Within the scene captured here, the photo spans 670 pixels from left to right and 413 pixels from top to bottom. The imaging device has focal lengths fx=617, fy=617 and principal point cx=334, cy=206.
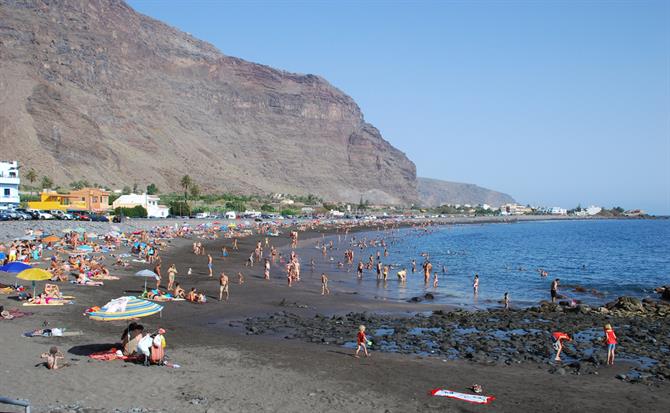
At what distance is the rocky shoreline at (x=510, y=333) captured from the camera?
53.2ft

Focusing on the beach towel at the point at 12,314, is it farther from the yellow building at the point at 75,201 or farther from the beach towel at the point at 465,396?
the yellow building at the point at 75,201

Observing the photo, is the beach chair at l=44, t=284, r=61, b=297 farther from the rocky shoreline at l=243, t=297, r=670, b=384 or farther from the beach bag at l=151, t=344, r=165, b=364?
the beach bag at l=151, t=344, r=165, b=364

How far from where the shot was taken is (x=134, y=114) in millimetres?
139000

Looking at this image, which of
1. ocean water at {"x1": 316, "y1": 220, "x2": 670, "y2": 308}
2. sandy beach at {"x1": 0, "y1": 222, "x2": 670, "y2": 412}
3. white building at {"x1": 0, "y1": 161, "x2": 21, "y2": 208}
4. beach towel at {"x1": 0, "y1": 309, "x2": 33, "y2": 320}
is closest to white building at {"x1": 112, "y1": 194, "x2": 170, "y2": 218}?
white building at {"x1": 0, "y1": 161, "x2": 21, "y2": 208}

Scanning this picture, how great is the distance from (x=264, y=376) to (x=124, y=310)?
15.8 feet

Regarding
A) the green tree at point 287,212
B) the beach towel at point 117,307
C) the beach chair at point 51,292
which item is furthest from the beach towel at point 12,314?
the green tree at point 287,212

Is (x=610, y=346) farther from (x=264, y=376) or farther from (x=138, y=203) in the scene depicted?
(x=138, y=203)

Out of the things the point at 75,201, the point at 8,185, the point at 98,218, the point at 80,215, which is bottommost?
the point at 98,218

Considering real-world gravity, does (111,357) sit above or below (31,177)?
below

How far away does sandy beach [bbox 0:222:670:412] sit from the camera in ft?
38.0

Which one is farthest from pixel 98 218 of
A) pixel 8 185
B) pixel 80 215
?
pixel 8 185

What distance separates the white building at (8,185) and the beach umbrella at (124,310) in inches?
2027

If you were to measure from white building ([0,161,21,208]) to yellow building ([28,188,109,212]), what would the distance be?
15.8 feet

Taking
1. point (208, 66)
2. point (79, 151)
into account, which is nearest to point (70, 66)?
point (79, 151)
